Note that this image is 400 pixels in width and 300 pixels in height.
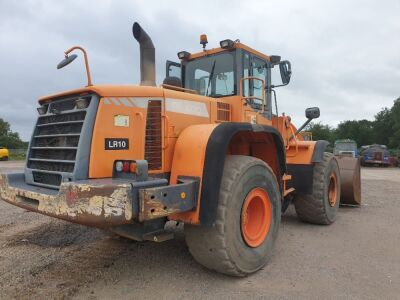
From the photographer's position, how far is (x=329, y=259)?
15.6ft

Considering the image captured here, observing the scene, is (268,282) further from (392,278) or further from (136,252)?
(136,252)

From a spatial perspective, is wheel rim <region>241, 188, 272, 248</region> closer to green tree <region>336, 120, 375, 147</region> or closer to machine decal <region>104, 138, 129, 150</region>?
machine decal <region>104, 138, 129, 150</region>

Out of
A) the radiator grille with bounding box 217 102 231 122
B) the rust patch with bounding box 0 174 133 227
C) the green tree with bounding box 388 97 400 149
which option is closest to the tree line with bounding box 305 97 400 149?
the green tree with bounding box 388 97 400 149

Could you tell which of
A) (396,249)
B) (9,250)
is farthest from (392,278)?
(9,250)

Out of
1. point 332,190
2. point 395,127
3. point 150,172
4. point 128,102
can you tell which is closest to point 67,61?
point 128,102

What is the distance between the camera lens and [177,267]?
443cm

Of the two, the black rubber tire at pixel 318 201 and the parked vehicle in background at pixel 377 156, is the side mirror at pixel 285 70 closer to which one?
the black rubber tire at pixel 318 201

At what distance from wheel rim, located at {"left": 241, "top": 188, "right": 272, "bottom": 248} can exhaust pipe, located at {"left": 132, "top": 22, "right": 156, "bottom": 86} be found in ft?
5.68

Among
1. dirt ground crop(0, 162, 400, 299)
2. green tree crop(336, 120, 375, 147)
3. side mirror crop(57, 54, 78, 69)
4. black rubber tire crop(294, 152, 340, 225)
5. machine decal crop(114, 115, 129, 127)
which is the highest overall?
green tree crop(336, 120, 375, 147)

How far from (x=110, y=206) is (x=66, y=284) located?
127 centimetres

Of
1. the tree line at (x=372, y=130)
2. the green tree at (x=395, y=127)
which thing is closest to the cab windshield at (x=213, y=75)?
the tree line at (x=372, y=130)

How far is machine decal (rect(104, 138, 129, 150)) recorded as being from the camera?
3.78 metres

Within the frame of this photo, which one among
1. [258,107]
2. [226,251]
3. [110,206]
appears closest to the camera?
[110,206]

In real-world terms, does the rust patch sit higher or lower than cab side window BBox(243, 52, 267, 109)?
lower
